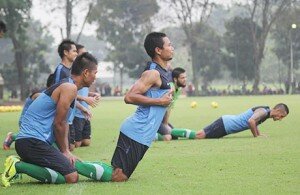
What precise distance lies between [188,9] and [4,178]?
199 feet

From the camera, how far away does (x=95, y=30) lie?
77938 mm

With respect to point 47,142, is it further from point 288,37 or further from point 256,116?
point 288,37

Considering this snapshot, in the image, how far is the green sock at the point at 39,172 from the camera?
845 centimetres

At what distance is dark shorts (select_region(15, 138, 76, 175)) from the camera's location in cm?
845

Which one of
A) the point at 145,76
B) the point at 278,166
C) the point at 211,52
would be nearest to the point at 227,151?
the point at 278,166

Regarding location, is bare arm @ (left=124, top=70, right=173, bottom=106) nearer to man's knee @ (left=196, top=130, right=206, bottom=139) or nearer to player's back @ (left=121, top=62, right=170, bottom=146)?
player's back @ (left=121, top=62, right=170, bottom=146)

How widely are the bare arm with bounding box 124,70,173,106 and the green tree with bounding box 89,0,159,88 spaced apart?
216 feet

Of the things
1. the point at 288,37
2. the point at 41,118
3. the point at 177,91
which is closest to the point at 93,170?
the point at 41,118

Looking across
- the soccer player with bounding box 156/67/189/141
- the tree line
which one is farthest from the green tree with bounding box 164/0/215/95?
the soccer player with bounding box 156/67/189/141

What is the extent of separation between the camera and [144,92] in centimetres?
887

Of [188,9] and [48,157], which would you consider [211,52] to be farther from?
[48,157]

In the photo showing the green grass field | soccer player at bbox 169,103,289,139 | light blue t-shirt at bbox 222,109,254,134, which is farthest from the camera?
light blue t-shirt at bbox 222,109,254,134

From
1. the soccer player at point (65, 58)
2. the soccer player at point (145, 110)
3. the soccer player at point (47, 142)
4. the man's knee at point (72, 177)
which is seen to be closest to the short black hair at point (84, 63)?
the soccer player at point (47, 142)

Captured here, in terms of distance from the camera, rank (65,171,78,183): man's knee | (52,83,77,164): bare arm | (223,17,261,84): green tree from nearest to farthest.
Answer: (52,83,77,164): bare arm < (65,171,78,183): man's knee < (223,17,261,84): green tree
